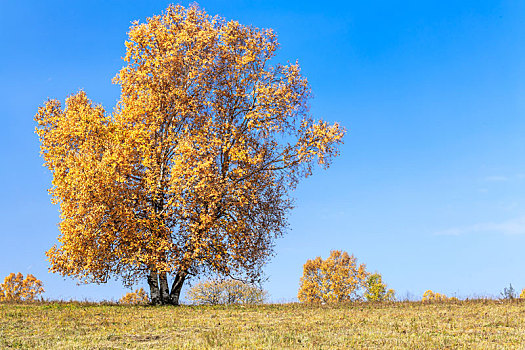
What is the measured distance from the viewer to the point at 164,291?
88.1ft

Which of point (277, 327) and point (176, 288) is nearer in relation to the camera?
point (277, 327)

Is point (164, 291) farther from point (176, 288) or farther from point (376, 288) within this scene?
point (376, 288)

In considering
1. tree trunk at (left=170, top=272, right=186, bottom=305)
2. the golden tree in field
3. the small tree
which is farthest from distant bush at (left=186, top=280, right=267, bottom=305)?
tree trunk at (left=170, top=272, right=186, bottom=305)

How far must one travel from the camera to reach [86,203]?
2353cm

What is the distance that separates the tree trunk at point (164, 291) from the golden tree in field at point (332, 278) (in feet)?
120

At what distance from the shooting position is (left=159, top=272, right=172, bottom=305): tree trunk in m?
26.6

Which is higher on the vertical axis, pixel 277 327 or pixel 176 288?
pixel 176 288

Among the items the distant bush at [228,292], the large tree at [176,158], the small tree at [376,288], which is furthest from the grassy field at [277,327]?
the small tree at [376,288]

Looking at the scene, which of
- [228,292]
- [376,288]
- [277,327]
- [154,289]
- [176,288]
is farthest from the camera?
[376,288]

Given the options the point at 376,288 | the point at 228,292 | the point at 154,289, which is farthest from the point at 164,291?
the point at 376,288

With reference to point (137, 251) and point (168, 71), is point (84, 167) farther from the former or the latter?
point (168, 71)

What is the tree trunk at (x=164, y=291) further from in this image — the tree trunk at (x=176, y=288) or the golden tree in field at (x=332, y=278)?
the golden tree in field at (x=332, y=278)

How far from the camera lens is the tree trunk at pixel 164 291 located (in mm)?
26641

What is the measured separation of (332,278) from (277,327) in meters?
46.9
